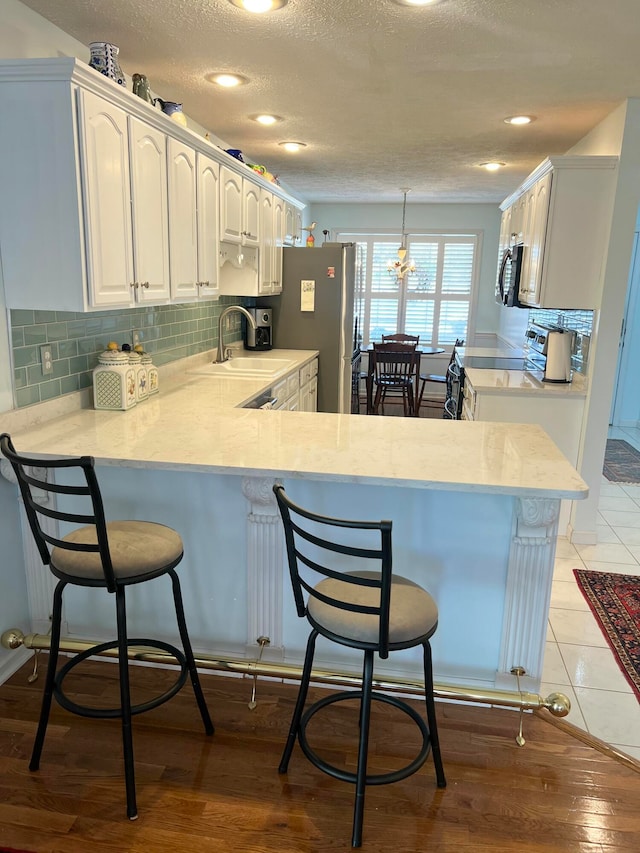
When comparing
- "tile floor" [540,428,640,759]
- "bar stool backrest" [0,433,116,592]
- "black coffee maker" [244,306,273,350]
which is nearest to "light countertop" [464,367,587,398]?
"tile floor" [540,428,640,759]

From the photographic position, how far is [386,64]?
2.74 metres

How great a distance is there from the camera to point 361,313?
820 centimetres

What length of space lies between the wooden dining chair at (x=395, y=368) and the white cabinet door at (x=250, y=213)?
271 cm

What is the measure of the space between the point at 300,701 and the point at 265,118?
332 cm

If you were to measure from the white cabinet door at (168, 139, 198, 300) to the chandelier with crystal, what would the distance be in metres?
4.39

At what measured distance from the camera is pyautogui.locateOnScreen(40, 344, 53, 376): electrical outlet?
2.36 meters

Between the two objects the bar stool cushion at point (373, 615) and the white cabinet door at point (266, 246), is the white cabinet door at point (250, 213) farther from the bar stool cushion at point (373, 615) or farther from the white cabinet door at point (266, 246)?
the bar stool cushion at point (373, 615)

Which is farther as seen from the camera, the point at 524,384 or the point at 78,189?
the point at 524,384

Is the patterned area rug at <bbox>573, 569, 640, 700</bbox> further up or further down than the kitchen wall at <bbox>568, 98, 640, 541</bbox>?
further down

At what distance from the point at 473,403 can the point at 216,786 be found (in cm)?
279

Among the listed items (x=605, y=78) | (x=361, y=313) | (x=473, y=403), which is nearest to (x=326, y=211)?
(x=361, y=313)

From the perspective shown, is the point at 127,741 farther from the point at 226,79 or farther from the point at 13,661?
the point at 226,79

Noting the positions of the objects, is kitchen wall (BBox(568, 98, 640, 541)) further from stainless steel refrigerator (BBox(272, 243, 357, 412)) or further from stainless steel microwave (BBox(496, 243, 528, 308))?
stainless steel refrigerator (BBox(272, 243, 357, 412))

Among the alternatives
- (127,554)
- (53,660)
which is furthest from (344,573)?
(53,660)
